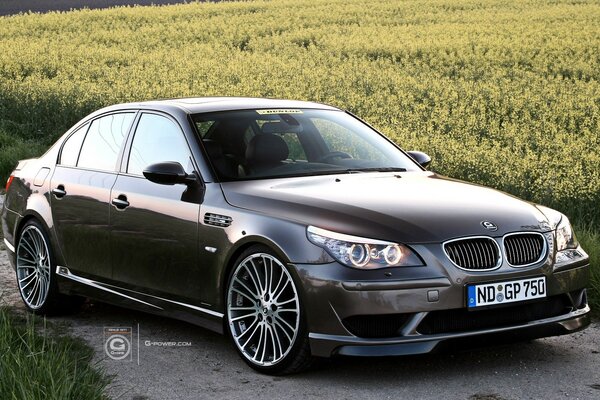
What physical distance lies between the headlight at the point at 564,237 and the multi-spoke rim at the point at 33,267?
11.7 feet

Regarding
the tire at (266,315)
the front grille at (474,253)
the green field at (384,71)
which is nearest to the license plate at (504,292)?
the front grille at (474,253)

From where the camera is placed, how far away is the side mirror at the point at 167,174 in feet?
22.3

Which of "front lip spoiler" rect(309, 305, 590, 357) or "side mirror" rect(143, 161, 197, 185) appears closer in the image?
"front lip spoiler" rect(309, 305, 590, 357)

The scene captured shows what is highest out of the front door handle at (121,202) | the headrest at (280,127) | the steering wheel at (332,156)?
the headrest at (280,127)

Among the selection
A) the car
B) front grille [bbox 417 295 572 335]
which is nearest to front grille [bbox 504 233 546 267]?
the car

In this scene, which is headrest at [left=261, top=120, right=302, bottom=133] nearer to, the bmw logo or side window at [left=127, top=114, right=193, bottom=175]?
side window at [left=127, top=114, right=193, bottom=175]

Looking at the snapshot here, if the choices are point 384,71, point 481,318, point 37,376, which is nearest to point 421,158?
point 481,318

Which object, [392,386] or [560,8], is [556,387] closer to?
[392,386]

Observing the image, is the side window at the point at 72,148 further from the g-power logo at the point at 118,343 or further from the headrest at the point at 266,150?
the headrest at the point at 266,150

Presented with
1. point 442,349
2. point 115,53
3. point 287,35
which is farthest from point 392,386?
point 287,35

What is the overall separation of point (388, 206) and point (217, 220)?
1.01m

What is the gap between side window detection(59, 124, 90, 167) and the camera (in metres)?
8.29

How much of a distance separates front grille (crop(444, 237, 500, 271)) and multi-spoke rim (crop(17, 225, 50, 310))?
11.0 ft

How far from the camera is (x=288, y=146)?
7301 millimetres
